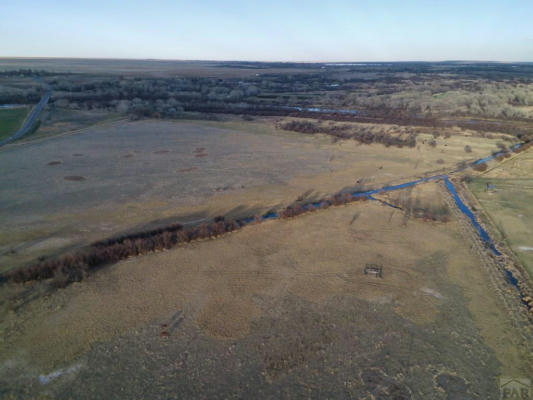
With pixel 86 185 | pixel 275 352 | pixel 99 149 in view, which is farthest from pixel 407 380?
pixel 99 149

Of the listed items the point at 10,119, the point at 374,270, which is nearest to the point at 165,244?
the point at 374,270

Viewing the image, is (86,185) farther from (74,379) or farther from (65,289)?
(74,379)

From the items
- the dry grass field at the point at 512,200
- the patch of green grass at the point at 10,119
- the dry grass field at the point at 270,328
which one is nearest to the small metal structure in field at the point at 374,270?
the dry grass field at the point at 270,328
